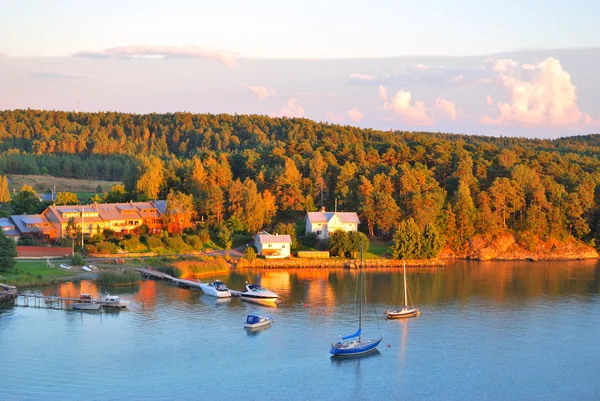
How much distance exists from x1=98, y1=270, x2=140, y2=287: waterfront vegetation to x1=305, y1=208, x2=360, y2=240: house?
16.8 m

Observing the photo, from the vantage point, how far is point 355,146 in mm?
71812

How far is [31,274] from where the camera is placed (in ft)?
137

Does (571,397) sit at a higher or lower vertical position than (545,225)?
lower

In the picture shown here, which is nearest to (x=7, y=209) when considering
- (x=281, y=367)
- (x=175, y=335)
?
(x=175, y=335)

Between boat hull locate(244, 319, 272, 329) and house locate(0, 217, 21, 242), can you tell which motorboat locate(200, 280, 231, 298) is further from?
house locate(0, 217, 21, 242)

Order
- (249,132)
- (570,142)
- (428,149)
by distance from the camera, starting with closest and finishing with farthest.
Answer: (428,149)
(249,132)
(570,142)

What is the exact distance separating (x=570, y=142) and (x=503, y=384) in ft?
330

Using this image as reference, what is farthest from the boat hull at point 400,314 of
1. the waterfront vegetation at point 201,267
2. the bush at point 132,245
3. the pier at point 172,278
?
the bush at point 132,245

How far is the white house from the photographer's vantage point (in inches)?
2023

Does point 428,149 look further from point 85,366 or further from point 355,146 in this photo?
point 85,366

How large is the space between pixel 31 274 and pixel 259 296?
14452 mm

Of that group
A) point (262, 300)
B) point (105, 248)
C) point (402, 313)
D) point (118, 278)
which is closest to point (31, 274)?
point (118, 278)

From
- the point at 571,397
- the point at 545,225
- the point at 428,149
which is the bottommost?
the point at 571,397

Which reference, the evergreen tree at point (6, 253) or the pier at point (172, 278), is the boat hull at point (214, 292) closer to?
the pier at point (172, 278)
